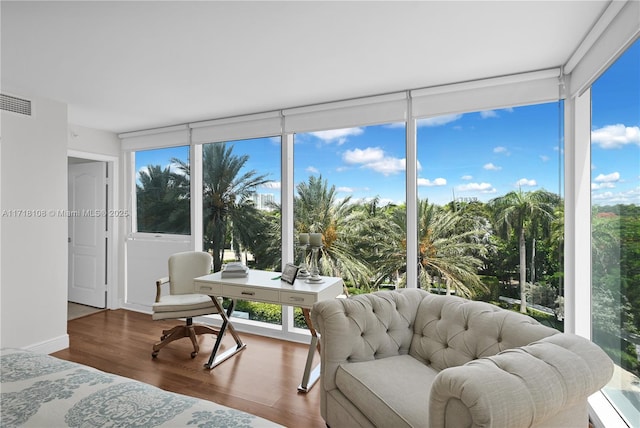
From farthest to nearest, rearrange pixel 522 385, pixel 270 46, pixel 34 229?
1. pixel 34 229
2. pixel 270 46
3. pixel 522 385

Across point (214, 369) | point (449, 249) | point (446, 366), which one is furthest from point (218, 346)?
point (449, 249)

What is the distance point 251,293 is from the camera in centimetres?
281

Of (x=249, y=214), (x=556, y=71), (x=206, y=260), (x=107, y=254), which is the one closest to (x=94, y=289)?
(x=107, y=254)

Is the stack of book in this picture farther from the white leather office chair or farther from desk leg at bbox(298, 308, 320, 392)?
desk leg at bbox(298, 308, 320, 392)

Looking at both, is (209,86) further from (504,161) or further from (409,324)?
(504,161)

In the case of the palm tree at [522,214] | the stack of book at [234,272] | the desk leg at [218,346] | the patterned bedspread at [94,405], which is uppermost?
the palm tree at [522,214]

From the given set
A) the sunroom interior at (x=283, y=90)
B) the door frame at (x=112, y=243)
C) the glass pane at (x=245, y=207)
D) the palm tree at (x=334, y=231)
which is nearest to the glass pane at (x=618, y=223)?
the sunroom interior at (x=283, y=90)

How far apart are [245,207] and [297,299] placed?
1.90 metres

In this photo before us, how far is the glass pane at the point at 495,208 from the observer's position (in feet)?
9.45

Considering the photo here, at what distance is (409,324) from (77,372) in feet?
5.64

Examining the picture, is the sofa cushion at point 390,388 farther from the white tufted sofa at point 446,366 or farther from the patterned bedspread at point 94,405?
the patterned bedspread at point 94,405

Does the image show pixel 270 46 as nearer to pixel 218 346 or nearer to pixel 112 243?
pixel 218 346

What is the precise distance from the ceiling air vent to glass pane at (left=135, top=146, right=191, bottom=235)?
5.30 ft

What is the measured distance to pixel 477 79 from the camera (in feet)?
9.21
